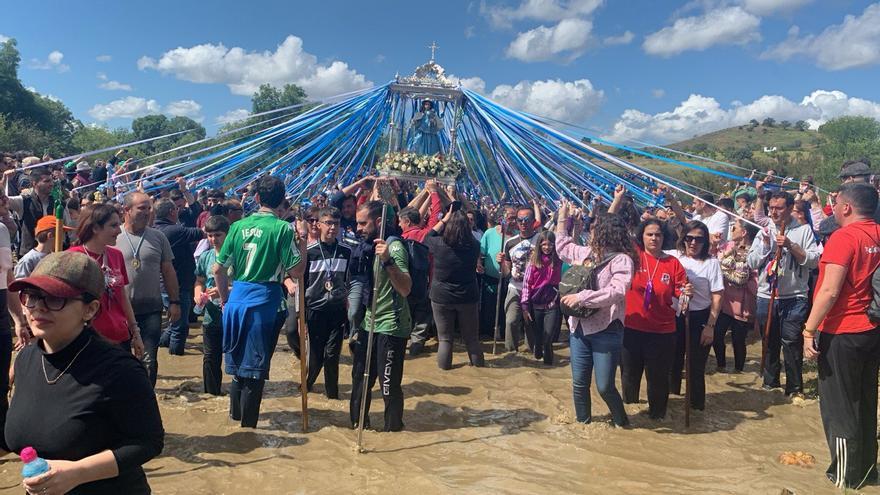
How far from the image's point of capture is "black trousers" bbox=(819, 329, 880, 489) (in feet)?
12.7

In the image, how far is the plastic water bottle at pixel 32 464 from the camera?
68.3 inches

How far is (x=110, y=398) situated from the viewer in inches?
73.6

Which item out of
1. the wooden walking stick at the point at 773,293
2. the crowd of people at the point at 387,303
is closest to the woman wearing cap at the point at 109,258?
the crowd of people at the point at 387,303

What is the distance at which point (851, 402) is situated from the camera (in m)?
3.88

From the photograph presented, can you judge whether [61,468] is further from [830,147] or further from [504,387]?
[830,147]

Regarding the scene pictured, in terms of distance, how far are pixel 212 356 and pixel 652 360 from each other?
401cm

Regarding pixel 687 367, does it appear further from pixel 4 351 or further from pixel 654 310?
pixel 4 351

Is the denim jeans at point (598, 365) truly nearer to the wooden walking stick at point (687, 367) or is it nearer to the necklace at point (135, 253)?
the wooden walking stick at point (687, 367)

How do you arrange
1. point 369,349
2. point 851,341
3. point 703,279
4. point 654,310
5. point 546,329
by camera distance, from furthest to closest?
1. point 546,329
2. point 703,279
3. point 654,310
4. point 369,349
5. point 851,341

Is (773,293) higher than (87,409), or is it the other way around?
(87,409)

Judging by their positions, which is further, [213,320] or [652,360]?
[213,320]

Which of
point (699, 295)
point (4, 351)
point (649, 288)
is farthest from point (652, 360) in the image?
point (4, 351)

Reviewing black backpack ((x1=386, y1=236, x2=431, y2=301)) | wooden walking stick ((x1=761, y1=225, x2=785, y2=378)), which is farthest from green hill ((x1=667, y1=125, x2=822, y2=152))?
black backpack ((x1=386, y1=236, x2=431, y2=301))

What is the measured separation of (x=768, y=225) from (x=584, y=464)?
157 inches
